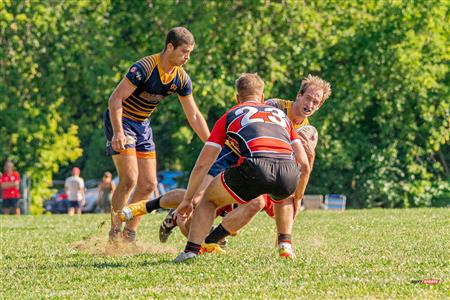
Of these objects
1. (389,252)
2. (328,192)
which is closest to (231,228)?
(389,252)

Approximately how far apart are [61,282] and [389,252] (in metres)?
3.49

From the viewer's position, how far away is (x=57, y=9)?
1379 inches

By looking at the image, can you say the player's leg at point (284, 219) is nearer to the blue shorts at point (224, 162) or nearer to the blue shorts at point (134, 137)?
the blue shorts at point (224, 162)

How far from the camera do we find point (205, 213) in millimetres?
9242

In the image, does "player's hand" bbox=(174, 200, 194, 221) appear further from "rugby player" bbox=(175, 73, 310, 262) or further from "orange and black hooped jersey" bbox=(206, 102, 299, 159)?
"orange and black hooped jersey" bbox=(206, 102, 299, 159)

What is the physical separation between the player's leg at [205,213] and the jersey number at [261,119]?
0.53m

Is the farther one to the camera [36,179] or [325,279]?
[36,179]

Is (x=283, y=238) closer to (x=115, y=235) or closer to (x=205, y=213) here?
(x=205, y=213)

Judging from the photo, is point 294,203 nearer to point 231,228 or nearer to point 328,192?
point 231,228

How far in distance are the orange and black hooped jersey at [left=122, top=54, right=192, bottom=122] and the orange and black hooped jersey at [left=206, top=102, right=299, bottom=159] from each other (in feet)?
5.34

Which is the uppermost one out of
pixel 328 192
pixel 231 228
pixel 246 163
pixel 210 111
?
pixel 246 163

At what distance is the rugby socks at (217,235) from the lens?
999 cm

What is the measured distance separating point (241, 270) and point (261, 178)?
758mm

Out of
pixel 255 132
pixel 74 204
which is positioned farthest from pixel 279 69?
pixel 255 132
